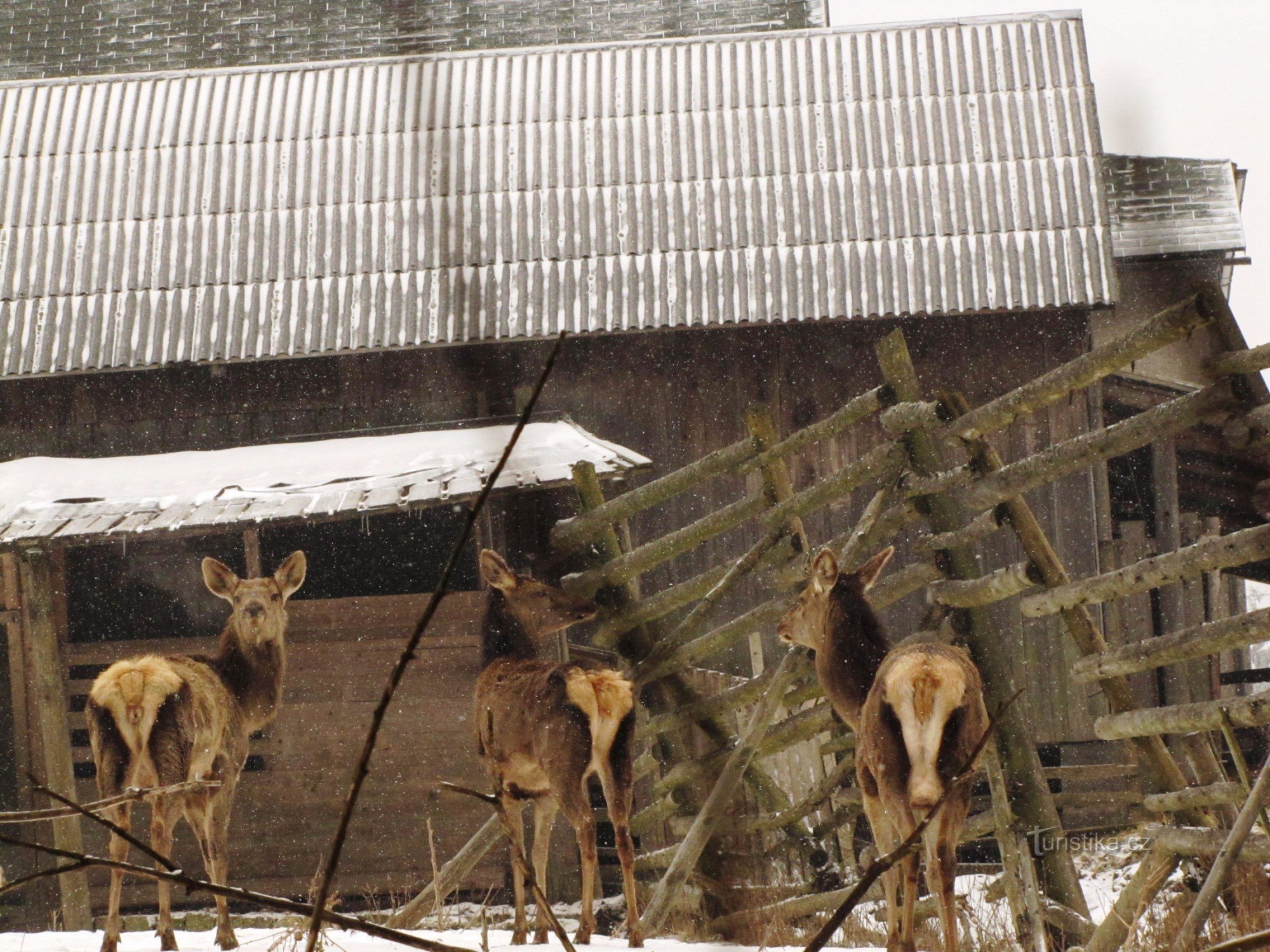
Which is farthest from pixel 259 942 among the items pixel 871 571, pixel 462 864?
pixel 871 571

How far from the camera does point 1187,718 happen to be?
15.3 feet

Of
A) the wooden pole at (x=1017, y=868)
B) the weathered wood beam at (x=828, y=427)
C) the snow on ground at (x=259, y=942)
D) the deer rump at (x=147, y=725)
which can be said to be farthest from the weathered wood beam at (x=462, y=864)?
the wooden pole at (x=1017, y=868)

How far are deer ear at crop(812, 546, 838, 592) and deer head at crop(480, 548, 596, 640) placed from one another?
1.22 metres

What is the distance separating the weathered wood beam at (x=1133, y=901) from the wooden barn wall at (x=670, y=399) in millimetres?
4782

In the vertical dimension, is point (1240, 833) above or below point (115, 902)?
above

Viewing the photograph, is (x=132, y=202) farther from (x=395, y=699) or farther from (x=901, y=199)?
(x=901, y=199)

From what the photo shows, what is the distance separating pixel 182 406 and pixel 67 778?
11.7 feet

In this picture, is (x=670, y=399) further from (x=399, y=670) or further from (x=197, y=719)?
(x=399, y=670)

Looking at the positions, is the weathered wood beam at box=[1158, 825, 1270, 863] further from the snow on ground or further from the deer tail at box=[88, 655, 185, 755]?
the deer tail at box=[88, 655, 185, 755]

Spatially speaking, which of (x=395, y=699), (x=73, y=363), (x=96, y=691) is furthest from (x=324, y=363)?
(x=96, y=691)

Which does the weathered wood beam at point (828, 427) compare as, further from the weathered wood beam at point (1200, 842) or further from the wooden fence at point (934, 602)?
the weathered wood beam at point (1200, 842)

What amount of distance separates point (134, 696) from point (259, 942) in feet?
4.50

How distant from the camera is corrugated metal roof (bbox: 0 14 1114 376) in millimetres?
9703

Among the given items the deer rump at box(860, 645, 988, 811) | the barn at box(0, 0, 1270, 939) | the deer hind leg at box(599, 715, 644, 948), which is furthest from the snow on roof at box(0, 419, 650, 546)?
the deer rump at box(860, 645, 988, 811)
